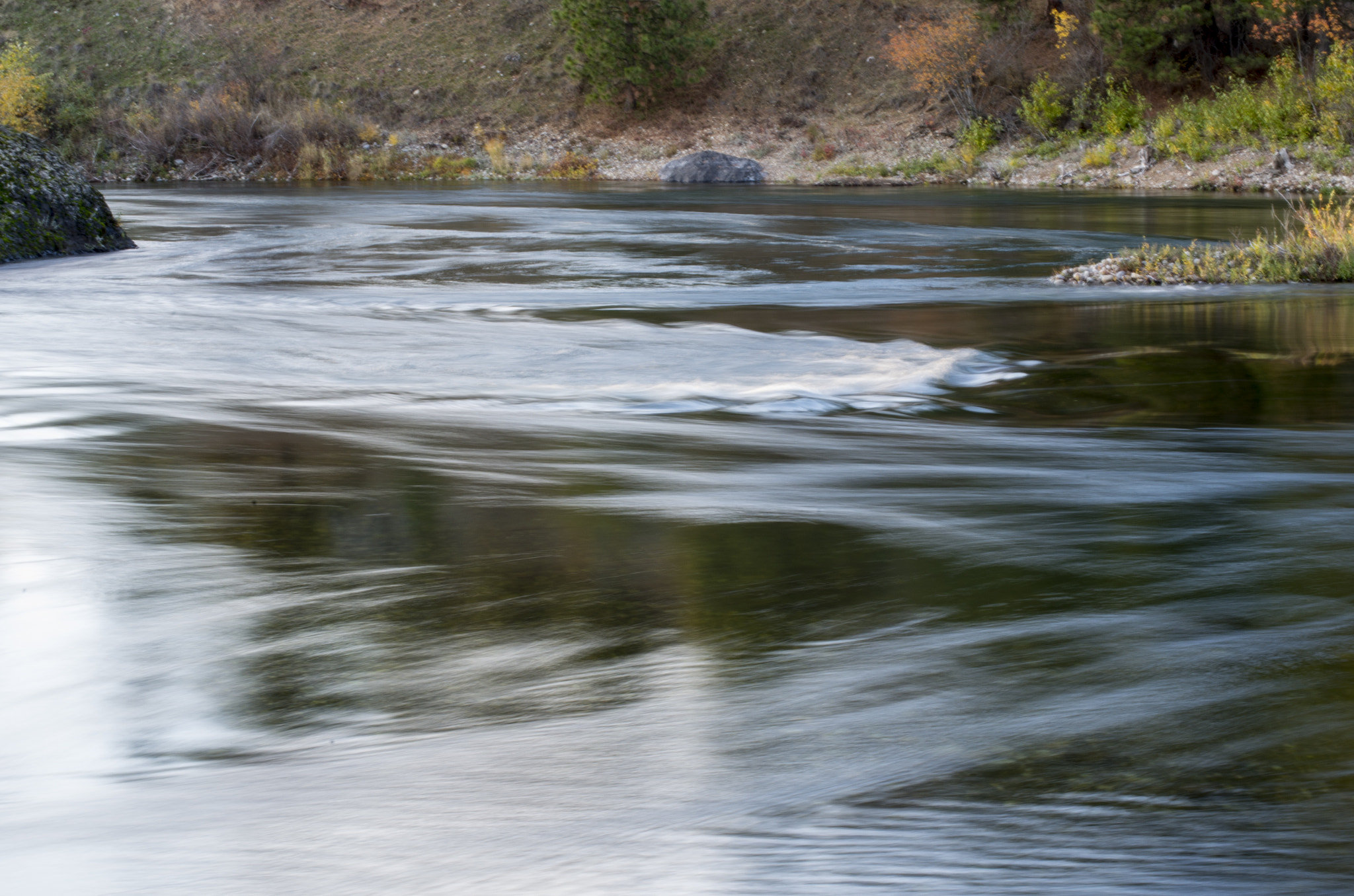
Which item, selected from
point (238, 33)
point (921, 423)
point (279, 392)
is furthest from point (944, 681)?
point (238, 33)

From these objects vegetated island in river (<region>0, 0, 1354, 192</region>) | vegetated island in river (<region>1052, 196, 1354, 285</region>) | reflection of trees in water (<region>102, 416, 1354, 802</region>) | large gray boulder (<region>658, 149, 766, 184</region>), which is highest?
vegetated island in river (<region>0, 0, 1354, 192</region>)

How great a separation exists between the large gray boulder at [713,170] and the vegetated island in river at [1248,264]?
70.3 ft

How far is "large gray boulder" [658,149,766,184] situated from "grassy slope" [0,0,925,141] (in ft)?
17.6

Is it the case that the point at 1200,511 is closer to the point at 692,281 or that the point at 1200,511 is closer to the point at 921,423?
the point at 921,423

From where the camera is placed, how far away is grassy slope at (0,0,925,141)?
1578 inches

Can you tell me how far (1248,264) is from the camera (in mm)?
12578

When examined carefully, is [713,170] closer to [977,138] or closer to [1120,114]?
[977,138]

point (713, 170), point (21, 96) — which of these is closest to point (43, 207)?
point (713, 170)

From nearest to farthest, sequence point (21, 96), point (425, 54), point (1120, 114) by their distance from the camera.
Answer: point (1120, 114), point (21, 96), point (425, 54)

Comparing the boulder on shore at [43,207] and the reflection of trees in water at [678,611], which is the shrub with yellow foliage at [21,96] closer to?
the boulder on shore at [43,207]

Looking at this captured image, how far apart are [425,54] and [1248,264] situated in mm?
37821

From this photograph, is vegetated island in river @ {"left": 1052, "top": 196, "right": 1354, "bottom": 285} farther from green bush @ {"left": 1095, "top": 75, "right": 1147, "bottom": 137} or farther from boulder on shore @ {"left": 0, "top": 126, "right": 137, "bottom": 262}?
green bush @ {"left": 1095, "top": 75, "right": 1147, "bottom": 137}

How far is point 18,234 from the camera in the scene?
14.6 m

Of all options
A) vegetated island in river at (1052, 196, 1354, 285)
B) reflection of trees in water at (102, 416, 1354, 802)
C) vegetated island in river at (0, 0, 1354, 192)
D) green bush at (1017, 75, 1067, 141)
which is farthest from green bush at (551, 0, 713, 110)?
reflection of trees in water at (102, 416, 1354, 802)
